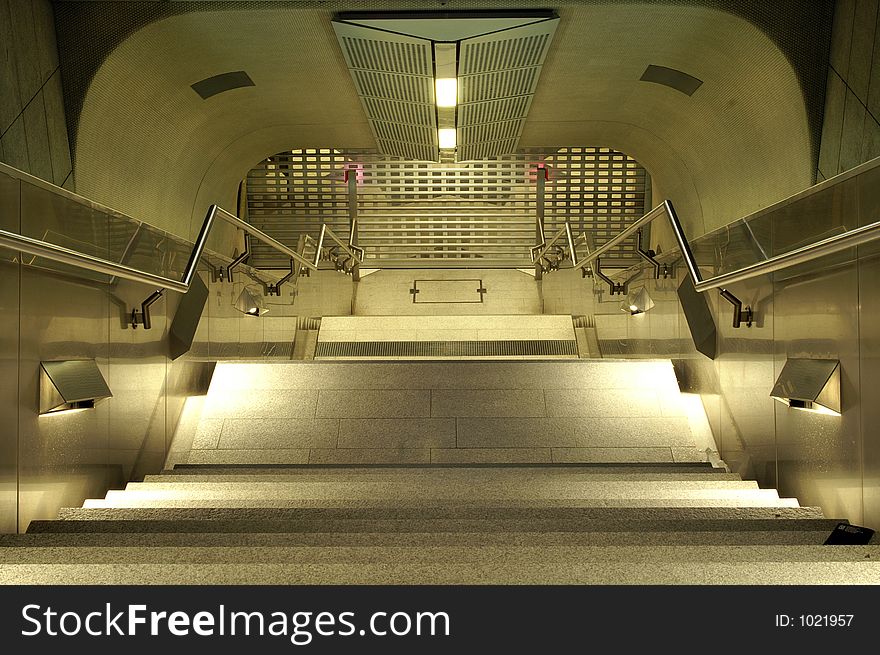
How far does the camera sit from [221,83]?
21.0ft

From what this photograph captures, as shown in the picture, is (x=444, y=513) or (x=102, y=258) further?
(x=102, y=258)

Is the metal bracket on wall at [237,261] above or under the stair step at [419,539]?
above

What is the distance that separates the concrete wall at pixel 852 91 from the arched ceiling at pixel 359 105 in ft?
0.70

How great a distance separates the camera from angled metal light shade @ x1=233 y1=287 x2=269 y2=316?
636cm

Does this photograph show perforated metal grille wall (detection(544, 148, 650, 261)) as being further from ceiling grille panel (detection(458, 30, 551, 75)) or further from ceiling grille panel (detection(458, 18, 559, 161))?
ceiling grille panel (detection(458, 30, 551, 75))

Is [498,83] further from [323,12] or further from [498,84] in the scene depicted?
[323,12]

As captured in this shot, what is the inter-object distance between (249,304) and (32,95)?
7.74 ft

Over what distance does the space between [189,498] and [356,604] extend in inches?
89.3

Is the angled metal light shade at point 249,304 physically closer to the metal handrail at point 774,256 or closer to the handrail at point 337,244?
the handrail at point 337,244

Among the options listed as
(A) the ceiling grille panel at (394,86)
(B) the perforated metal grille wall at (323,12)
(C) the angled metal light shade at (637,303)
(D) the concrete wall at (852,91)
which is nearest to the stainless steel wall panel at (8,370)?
(B) the perforated metal grille wall at (323,12)

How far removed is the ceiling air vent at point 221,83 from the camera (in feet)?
20.6

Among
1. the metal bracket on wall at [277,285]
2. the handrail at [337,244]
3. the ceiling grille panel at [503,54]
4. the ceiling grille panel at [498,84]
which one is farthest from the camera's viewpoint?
the handrail at [337,244]

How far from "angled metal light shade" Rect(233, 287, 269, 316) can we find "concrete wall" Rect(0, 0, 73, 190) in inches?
60.9

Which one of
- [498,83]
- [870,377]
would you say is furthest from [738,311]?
[498,83]
